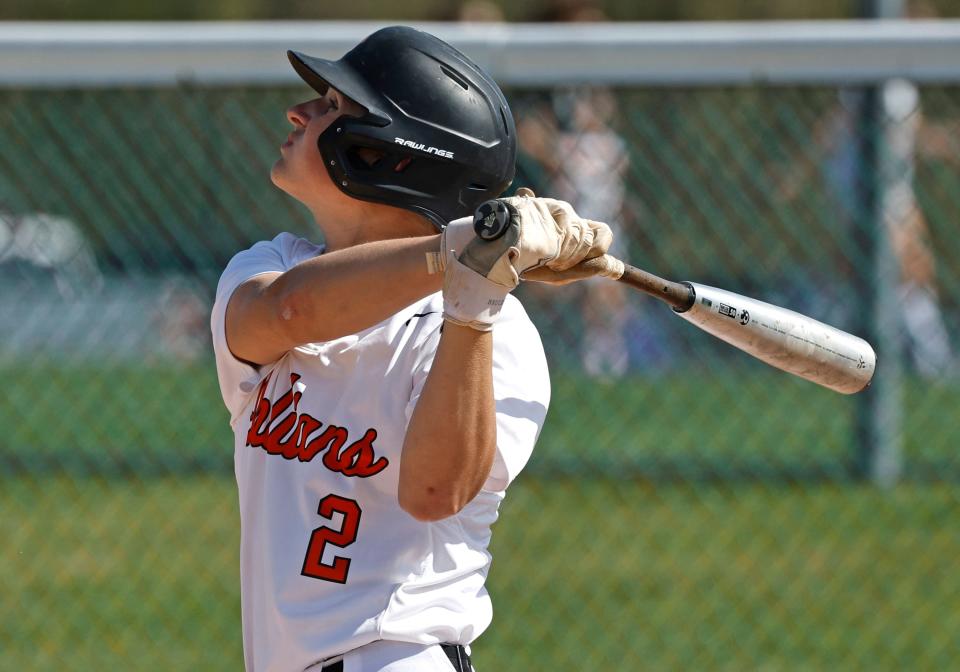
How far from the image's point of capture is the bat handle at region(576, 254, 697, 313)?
1967 mm

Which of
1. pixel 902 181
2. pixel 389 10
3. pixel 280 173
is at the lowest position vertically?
pixel 389 10

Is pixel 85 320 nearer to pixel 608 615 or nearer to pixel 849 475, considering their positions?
pixel 608 615

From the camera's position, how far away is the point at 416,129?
208 cm

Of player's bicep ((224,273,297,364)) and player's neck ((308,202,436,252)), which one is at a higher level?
player's neck ((308,202,436,252))

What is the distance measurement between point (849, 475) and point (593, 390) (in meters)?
0.88

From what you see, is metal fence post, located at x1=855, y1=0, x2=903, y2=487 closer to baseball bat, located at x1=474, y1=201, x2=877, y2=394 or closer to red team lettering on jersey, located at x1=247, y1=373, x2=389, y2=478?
baseball bat, located at x1=474, y1=201, x2=877, y2=394

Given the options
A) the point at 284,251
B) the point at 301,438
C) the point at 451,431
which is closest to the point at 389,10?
the point at 284,251

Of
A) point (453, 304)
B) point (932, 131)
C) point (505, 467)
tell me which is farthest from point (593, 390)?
point (453, 304)

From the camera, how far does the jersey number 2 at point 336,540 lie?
2.11 m

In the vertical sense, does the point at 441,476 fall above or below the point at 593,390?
above

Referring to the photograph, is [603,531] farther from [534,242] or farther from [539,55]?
[534,242]

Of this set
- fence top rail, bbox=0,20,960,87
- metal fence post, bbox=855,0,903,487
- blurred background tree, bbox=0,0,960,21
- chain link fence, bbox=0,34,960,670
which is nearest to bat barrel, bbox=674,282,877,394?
fence top rail, bbox=0,20,960,87

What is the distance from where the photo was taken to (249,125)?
4.52m

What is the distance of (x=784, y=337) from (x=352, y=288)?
710 mm
